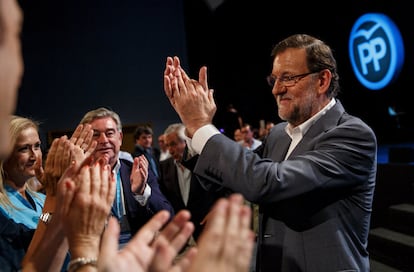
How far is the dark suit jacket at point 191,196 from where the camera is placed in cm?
370

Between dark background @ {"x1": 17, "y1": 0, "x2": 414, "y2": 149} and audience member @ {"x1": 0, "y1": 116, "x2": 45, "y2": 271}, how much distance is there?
4560mm

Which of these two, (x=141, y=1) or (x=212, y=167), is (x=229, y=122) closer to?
(x=141, y=1)

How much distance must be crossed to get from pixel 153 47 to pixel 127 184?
16.9ft

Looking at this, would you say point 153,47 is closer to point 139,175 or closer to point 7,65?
point 139,175

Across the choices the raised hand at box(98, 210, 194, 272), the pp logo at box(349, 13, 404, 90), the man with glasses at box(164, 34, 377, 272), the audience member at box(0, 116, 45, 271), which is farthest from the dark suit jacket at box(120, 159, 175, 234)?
the pp logo at box(349, 13, 404, 90)

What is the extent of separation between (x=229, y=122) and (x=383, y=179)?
4299mm

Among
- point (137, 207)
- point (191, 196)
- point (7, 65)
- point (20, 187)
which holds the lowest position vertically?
point (191, 196)

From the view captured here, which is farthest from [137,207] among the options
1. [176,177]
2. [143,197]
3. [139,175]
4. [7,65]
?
[176,177]

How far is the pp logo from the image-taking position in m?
5.56

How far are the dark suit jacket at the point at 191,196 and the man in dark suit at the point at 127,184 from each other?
1.19 meters

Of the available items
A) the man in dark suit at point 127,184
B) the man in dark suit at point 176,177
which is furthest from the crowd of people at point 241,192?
the man in dark suit at point 176,177

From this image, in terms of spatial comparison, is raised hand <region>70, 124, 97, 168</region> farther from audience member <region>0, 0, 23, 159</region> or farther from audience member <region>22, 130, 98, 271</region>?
audience member <region>0, 0, 23, 159</region>

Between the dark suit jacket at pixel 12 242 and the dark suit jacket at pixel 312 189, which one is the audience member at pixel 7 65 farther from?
the dark suit jacket at pixel 12 242

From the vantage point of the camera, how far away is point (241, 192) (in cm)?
116
